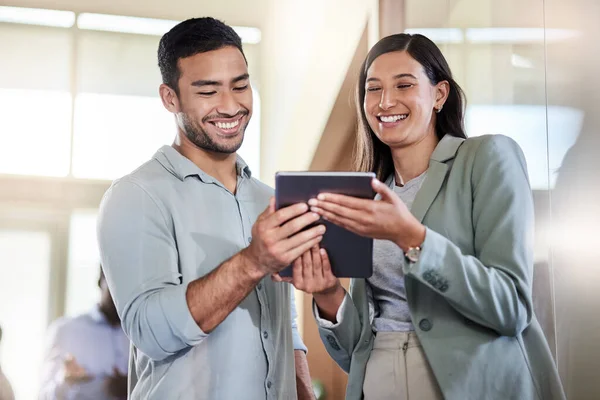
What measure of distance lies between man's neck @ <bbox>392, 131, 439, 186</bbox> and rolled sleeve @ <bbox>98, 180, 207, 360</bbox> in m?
0.46

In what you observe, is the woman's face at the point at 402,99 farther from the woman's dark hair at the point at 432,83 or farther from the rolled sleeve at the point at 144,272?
the rolled sleeve at the point at 144,272

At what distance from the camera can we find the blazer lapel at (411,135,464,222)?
54.5 inches

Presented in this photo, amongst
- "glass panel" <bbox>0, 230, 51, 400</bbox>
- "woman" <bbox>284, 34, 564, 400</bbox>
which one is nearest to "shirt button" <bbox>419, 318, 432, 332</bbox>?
"woman" <bbox>284, 34, 564, 400</bbox>

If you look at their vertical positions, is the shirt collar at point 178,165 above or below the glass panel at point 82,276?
above

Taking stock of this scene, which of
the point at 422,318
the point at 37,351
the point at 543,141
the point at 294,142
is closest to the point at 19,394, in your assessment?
the point at 37,351

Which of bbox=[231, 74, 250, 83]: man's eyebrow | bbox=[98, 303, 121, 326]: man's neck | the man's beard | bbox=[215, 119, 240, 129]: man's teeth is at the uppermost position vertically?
bbox=[231, 74, 250, 83]: man's eyebrow

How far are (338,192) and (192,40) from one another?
602 millimetres

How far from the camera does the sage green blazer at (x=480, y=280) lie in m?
1.23

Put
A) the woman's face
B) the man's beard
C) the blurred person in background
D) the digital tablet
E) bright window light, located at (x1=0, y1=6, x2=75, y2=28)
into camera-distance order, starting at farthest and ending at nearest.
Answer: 1. bright window light, located at (x1=0, y1=6, x2=75, y2=28)
2. the blurred person in background
3. the man's beard
4. the woman's face
5. the digital tablet

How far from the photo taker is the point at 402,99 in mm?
1496

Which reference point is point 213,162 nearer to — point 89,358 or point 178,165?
point 178,165

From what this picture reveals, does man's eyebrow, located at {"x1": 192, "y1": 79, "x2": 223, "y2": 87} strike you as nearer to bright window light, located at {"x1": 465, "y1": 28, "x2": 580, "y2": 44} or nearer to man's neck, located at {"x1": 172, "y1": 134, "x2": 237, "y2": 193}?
man's neck, located at {"x1": 172, "y1": 134, "x2": 237, "y2": 193}

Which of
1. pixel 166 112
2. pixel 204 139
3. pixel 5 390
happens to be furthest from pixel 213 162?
pixel 5 390

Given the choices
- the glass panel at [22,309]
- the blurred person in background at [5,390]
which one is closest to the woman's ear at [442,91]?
the glass panel at [22,309]
